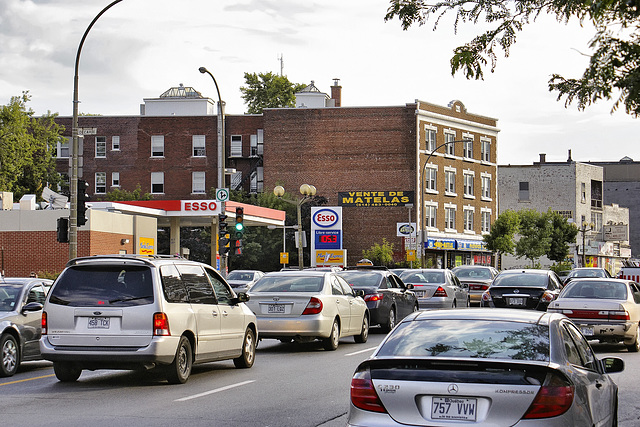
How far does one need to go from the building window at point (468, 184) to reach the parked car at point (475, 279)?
1670 inches

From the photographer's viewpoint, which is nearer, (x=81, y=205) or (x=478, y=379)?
(x=478, y=379)

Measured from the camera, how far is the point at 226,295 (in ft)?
48.5

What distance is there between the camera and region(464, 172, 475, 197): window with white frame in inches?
3086

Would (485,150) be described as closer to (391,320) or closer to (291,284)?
(391,320)

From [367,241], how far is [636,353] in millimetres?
54007

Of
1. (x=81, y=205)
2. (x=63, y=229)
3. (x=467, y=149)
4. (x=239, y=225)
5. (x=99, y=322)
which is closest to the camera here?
(x=99, y=322)

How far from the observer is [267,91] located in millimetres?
87125

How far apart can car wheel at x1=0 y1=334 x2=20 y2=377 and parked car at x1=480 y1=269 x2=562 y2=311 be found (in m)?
14.4

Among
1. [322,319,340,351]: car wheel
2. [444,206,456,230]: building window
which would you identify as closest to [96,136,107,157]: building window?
[444,206,456,230]: building window

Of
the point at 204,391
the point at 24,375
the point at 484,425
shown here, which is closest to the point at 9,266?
the point at 24,375

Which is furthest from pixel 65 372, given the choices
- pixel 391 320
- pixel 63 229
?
pixel 63 229

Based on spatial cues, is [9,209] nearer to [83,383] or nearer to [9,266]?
[9,266]

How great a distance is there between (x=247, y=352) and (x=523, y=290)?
12.2 meters

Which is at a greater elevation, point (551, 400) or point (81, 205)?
point (81, 205)
